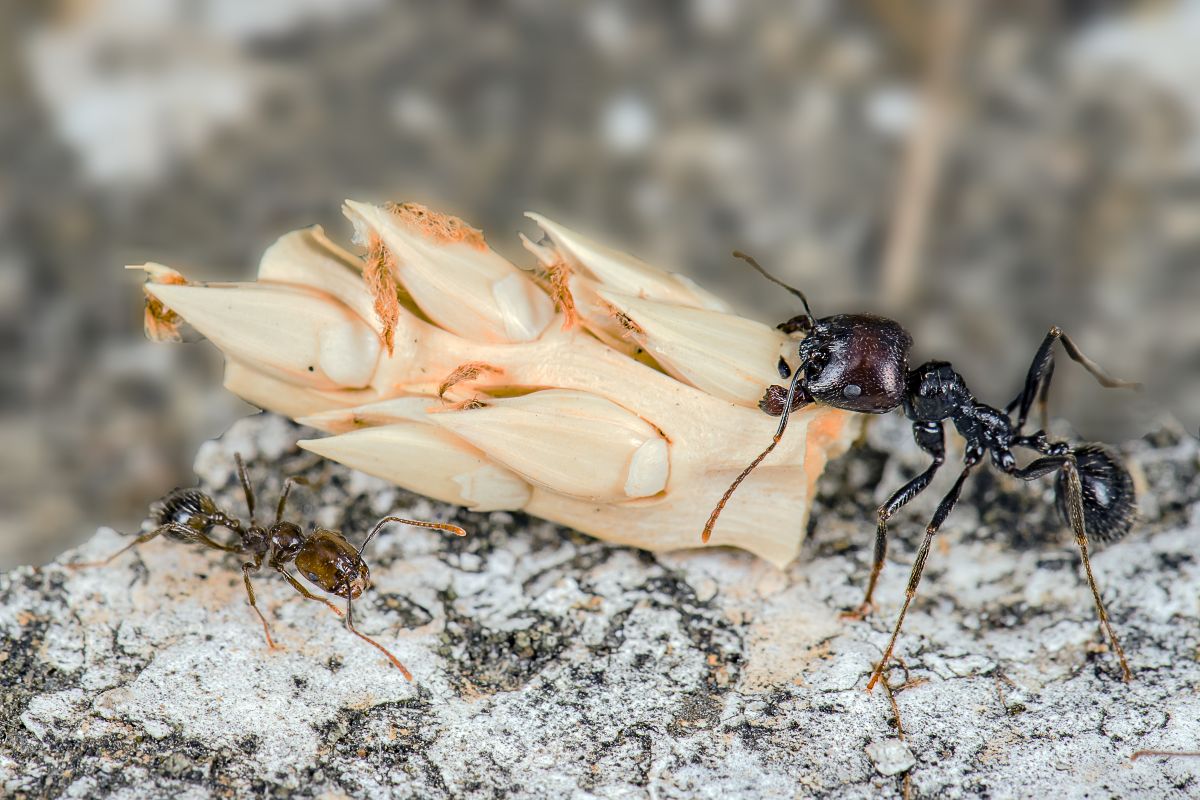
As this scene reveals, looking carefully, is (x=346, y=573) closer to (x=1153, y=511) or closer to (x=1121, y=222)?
(x=1153, y=511)

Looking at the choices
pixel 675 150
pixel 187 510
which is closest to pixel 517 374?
pixel 187 510

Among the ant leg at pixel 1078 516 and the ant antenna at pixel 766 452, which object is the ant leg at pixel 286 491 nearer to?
the ant antenna at pixel 766 452

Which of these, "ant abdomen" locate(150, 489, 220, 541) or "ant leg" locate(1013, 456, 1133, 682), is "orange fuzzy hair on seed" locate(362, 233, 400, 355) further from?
"ant leg" locate(1013, 456, 1133, 682)

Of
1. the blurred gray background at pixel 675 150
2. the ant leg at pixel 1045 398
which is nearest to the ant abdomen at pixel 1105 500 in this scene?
the ant leg at pixel 1045 398

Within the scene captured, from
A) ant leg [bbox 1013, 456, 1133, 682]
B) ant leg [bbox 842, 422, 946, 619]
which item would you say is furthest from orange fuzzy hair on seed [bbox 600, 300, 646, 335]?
ant leg [bbox 1013, 456, 1133, 682]

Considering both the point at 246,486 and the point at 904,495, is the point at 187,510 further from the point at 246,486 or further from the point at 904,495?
the point at 904,495
